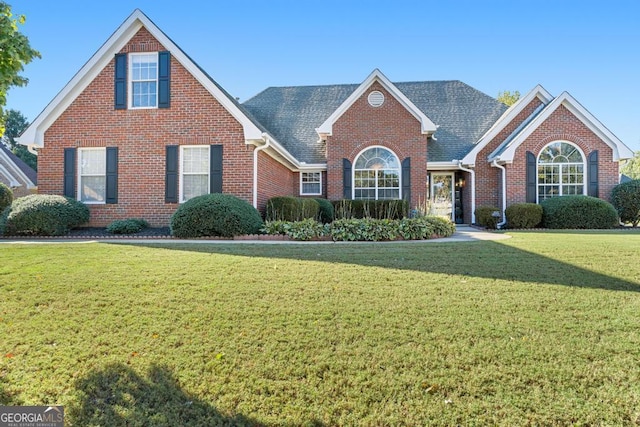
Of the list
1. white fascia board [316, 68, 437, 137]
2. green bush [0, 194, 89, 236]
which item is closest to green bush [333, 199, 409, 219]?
white fascia board [316, 68, 437, 137]

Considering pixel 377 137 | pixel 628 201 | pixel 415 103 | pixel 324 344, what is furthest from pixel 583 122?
pixel 324 344

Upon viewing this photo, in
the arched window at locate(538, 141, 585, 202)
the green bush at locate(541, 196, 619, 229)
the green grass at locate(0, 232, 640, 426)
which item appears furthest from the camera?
the arched window at locate(538, 141, 585, 202)

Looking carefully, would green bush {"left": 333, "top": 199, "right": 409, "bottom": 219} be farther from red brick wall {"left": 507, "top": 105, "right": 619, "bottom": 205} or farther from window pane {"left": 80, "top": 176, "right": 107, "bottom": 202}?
window pane {"left": 80, "top": 176, "right": 107, "bottom": 202}

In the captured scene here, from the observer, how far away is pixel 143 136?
42.3ft

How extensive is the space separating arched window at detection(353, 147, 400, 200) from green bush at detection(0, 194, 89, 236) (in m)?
10.5

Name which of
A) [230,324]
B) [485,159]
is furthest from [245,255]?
[485,159]

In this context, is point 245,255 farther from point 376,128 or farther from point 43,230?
point 376,128

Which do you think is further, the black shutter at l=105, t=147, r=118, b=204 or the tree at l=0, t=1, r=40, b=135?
the black shutter at l=105, t=147, r=118, b=204

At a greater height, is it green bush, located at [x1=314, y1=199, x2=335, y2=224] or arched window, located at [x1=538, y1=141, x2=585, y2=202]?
arched window, located at [x1=538, y1=141, x2=585, y2=202]

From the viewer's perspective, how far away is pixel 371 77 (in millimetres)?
15992

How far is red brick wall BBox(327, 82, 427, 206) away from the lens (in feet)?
53.1

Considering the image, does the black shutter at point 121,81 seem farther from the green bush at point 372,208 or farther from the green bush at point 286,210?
the green bush at point 372,208

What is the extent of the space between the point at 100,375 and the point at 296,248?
4894 millimetres

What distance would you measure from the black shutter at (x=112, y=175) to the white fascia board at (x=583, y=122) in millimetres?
14159
